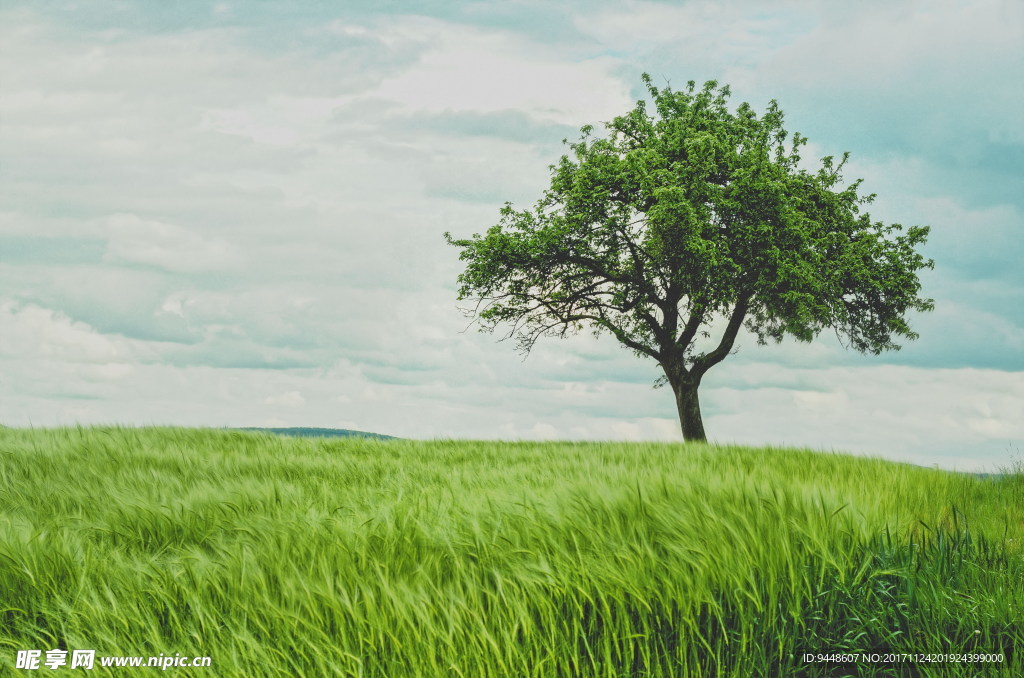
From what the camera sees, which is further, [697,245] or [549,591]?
[697,245]

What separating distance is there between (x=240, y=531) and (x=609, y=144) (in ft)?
63.9

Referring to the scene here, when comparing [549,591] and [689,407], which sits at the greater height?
[549,591]

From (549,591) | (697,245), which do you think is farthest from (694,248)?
(549,591)

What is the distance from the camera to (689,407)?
21641 mm

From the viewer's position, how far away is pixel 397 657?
317 cm

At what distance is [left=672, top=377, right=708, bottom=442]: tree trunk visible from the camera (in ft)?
70.5

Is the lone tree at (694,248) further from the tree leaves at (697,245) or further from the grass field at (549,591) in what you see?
the grass field at (549,591)

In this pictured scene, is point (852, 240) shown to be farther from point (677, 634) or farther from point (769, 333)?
point (677, 634)

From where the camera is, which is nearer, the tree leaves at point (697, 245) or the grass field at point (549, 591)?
the grass field at point (549, 591)

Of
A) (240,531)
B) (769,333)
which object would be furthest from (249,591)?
(769,333)

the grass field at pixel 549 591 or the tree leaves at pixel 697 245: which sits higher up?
the tree leaves at pixel 697 245

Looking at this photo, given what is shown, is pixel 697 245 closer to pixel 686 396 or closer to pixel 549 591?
pixel 686 396

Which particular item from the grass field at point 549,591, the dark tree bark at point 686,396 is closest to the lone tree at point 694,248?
the dark tree bark at point 686,396

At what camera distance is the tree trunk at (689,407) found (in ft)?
70.5
